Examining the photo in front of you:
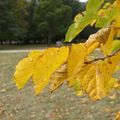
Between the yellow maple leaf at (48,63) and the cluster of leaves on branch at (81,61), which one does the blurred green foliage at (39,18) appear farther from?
the yellow maple leaf at (48,63)

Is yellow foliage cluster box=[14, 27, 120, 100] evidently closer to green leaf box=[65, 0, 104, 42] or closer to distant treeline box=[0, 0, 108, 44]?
green leaf box=[65, 0, 104, 42]

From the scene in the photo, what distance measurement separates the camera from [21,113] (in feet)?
25.6

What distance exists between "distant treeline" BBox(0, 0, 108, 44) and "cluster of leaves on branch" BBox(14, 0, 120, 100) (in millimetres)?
44439

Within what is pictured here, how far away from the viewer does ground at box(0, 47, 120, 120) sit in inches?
286

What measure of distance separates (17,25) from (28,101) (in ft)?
129

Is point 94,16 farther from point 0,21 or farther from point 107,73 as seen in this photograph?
point 0,21

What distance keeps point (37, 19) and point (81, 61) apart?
48.3m

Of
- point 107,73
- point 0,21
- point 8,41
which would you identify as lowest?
point 8,41

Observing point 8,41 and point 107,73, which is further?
point 8,41

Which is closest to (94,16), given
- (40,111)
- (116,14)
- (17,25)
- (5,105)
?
(116,14)

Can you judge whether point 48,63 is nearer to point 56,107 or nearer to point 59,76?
point 59,76

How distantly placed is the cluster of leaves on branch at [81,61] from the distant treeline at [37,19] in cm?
4444

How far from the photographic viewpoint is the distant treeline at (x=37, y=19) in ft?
152

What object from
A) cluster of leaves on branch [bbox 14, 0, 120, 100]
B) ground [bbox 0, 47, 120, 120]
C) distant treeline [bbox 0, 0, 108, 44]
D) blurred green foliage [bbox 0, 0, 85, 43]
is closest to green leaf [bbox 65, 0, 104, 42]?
cluster of leaves on branch [bbox 14, 0, 120, 100]
